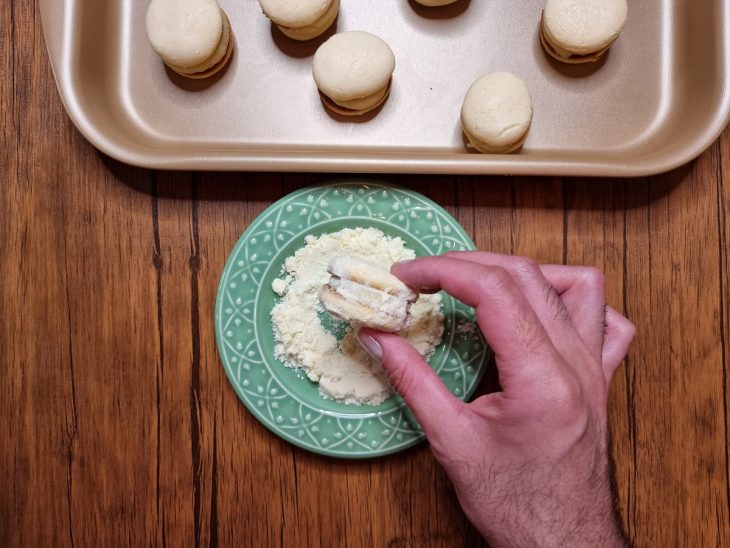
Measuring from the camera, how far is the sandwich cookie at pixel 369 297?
84cm

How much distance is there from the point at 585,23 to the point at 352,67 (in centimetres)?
37

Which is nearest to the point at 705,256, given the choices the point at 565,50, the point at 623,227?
the point at 623,227

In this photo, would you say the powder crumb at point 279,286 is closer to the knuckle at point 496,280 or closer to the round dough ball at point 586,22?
the knuckle at point 496,280

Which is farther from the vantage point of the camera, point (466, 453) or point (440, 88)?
point (440, 88)

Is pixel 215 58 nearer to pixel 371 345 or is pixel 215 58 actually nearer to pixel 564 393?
pixel 371 345

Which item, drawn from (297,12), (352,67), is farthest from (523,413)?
(297,12)

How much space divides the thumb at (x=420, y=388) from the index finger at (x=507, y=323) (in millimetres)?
83

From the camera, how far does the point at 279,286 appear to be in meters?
0.96

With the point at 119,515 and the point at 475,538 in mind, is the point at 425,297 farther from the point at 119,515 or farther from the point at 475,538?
the point at 119,515

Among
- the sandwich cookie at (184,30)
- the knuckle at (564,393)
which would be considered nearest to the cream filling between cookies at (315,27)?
the sandwich cookie at (184,30)

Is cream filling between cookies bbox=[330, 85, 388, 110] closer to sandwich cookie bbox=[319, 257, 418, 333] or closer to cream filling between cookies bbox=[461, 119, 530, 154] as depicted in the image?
cream filling between cookies bbox=[461, 119, 530, 154]

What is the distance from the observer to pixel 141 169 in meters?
1.02

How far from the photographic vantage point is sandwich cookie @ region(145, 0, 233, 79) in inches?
37.6

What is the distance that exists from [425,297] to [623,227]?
14.1 inches
